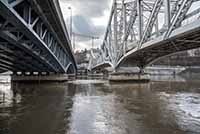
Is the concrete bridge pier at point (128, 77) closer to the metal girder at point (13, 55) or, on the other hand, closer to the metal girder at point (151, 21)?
the metal girder at point (151, 21)

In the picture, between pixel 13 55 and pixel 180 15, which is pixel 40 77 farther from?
pixel 180 15

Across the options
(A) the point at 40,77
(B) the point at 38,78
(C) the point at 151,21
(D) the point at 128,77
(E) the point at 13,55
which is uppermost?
(C) the point at 151,21

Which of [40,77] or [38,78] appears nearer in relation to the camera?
[38,78]

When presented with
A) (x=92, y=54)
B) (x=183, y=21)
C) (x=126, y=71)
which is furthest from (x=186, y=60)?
(x=183, y=21)

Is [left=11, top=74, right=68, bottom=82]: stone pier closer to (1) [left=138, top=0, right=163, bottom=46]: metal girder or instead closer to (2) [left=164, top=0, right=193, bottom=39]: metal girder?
(1) [left=138, top=0, right=163, bottom=46]: metal girder

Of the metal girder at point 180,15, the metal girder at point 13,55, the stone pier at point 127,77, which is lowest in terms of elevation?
the stone pier at point 127,77

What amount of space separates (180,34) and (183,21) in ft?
→ 6.71

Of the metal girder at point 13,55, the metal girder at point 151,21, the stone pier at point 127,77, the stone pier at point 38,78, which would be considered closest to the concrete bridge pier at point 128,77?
the stone pier at point 127,77

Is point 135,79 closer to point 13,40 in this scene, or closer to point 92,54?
point 13,40

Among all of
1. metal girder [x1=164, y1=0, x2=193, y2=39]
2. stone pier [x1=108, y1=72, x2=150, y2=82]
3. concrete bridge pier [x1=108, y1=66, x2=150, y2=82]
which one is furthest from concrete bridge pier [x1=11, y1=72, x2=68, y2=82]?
metal girder [x1=164, y1=0, x2=193, y2=39]

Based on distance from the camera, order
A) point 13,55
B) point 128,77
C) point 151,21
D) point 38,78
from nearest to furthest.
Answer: point 13,55 → point 151,21 → point 38,78 → point 128,77

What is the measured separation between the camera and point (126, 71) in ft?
230

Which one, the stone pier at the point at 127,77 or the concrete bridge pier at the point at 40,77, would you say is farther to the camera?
the stone pier at the point at 127,77

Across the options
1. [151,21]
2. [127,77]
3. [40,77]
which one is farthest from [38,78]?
[151,21]
